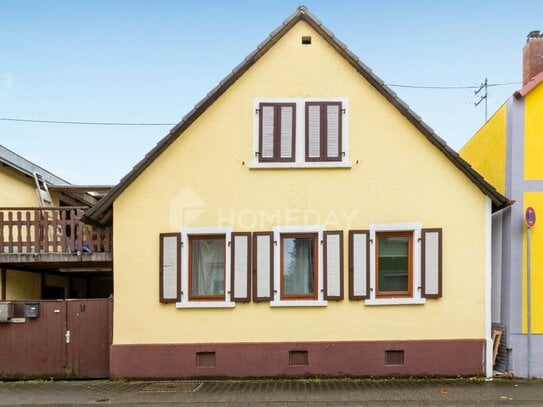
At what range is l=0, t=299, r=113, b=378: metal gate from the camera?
8984 millimetres

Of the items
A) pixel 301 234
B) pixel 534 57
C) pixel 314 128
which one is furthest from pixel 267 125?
pixel 534 57

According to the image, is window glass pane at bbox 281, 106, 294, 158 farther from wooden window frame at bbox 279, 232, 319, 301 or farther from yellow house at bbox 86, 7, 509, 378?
wooden window frame at bbox 279, 232, 319, 301

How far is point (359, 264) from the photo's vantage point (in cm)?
872

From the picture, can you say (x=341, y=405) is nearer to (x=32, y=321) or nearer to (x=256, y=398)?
(x=256, y=398)

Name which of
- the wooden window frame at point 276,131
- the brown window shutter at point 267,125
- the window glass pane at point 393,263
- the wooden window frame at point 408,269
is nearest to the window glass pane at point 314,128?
the wooden window frame at point 276,131

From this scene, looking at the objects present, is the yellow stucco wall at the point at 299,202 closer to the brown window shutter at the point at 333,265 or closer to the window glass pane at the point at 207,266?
the brown window shutter at the point at 333,265

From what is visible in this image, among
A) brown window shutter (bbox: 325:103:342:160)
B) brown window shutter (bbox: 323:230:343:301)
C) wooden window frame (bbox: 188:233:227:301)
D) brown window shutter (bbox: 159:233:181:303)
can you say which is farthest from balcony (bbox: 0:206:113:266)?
brown window shutter (bbox: 325:103:342:160)

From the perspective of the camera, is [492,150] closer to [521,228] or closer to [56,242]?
[521,228]

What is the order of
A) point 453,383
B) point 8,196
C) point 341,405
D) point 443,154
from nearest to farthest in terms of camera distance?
point 341,405
point 453,383
point 443,154
point 8,196

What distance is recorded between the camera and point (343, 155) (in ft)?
29.0

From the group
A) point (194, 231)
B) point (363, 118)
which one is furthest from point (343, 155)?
point (194, 231)

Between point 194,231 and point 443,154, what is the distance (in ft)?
17.4

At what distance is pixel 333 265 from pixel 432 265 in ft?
6.50

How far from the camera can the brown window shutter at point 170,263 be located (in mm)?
8703
